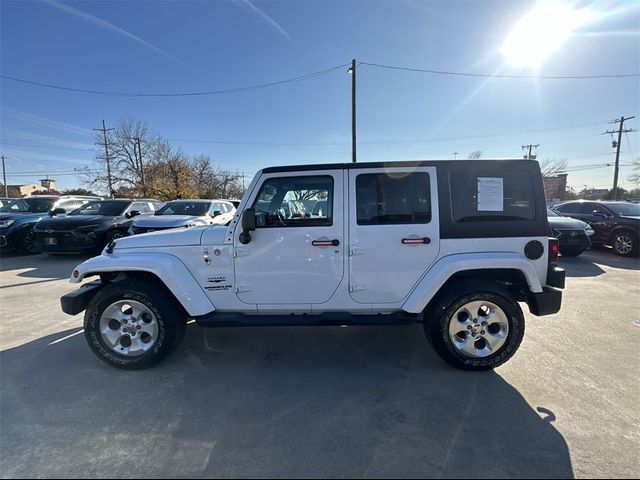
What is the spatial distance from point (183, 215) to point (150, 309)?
20.5ft

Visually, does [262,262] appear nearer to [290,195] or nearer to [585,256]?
[290,195]

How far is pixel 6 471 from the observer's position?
201 centimetres

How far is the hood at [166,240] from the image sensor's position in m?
3.23

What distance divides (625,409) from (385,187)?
8.72ft

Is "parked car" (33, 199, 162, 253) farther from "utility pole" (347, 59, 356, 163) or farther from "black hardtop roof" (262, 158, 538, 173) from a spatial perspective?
"utility pole" (347, 59, 356, 163)

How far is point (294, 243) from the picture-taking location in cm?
314

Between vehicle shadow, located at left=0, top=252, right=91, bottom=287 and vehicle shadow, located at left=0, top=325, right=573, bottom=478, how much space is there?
14.5 feet

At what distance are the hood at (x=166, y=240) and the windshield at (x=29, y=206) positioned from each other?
10.5 meters

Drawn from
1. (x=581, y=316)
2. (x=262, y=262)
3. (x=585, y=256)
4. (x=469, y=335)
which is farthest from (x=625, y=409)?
(x=585, y=256)

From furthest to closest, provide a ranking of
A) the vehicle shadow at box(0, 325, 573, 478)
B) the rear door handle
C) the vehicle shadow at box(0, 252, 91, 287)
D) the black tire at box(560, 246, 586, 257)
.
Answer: the black tire at box(560, 246, 586, 257) < the vehicle shadow at box(0, 252, 91, 287) < the rear door handle < the vehicle shadow at box(0, 325, 573, 478)

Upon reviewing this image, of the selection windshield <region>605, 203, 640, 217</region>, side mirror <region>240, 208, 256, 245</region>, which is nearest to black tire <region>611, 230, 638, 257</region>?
windshield <region>605, 203, 640, 217</region>

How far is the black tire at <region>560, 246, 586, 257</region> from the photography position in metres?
8.66

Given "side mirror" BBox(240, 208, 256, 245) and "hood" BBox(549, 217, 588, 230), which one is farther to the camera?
"hood" BBox(549, 217, 588, 230)

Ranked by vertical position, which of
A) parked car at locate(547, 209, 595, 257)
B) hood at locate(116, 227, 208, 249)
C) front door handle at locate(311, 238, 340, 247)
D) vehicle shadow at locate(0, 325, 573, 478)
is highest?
hood at locate(116, 227, 208, 249)
